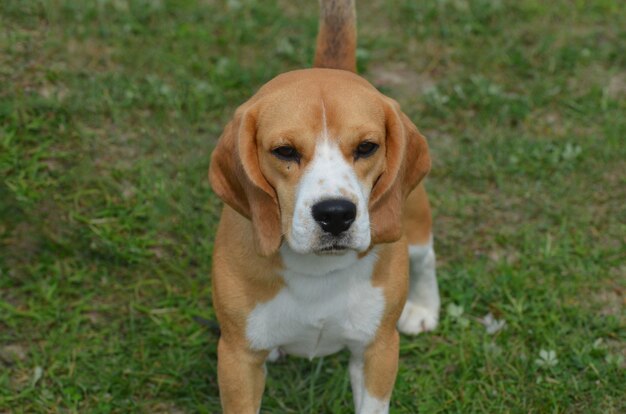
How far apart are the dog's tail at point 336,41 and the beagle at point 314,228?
61 cm

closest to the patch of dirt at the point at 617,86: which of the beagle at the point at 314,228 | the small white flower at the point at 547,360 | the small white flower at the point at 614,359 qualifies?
the small white flower at the point at 614,359

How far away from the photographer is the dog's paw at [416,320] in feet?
17.1

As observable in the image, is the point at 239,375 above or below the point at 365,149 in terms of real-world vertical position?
below

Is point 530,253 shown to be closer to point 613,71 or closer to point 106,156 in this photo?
point 613,71

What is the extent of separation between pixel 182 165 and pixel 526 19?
3.16 metres

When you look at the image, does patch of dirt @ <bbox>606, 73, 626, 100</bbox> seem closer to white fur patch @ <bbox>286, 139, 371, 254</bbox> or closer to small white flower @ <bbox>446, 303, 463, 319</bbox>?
small white flower @ <bbox>446, 303, 463, 319</bbox>

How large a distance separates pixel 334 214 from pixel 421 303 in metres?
2.00

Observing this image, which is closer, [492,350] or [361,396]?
[361,396]

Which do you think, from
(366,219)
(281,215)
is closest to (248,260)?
(281,215)

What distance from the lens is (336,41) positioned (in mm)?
4527

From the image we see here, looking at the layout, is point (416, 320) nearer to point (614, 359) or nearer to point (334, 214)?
point (614, 359)

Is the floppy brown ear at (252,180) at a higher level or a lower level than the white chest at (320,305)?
higher

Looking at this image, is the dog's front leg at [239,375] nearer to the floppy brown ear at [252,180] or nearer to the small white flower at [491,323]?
the floppy brown ear at [252,180]

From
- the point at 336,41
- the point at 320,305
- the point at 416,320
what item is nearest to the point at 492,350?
the point at 416,320
